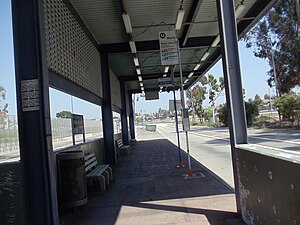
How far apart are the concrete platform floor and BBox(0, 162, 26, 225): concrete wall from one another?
1.05 metres

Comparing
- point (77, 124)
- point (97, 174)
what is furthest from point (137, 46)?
point (97, 174)

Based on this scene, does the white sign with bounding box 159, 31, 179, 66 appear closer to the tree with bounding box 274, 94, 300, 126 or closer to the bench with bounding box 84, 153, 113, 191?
the bench with bounding box 84, 153, 113, 191

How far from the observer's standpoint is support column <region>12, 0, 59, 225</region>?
472cm

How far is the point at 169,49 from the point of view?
368 inches

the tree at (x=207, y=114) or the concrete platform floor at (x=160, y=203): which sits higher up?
the tree at (x=207, y=114)

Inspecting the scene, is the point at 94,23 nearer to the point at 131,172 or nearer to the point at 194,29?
the point at 194,29

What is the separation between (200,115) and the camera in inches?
3214

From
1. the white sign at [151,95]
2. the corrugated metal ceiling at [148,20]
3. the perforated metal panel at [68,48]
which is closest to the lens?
the perforated metal panel at [68,48]

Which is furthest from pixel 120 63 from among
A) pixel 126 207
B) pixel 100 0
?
pixel 126 207

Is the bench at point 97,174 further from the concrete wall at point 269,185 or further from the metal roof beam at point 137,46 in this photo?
the metal roof beam at point 137,46

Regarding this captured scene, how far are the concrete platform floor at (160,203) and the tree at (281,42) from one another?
588cm

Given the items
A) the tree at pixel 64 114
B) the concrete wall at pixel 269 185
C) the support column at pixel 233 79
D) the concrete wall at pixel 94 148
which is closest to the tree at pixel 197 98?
the concrete wall at pixel 94 148

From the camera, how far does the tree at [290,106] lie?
30.3 metres

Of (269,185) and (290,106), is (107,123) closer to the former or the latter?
(269,185)
